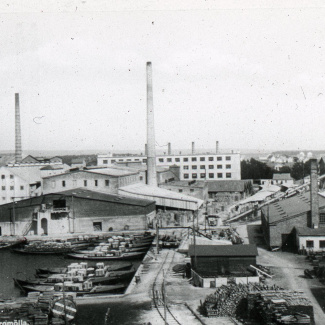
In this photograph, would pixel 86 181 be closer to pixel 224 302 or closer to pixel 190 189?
pixel 190 189

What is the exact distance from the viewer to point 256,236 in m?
44.3

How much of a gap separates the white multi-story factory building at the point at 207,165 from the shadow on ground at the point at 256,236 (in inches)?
1633

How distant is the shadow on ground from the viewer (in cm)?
4048

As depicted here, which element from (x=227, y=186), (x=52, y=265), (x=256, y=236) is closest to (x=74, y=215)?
(x=52, y=265)

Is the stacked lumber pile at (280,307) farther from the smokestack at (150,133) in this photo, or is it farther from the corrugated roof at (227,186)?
the corrugated roof at (227,186)

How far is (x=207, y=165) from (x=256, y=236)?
48.9 m

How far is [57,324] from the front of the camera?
21203 mm

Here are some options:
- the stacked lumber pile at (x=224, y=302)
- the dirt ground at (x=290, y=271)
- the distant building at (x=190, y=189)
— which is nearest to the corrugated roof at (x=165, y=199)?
the distant building at (x=190, y=189)

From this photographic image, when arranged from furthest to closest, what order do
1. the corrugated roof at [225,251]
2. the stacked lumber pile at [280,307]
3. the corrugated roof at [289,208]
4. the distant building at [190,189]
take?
the distant building at [190,189] → the corrugated roof at [289,208] → the corrugated roof at [225,251] → the stacked lumber pile at [280,307]

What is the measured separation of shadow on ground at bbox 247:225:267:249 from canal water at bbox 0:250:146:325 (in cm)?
1053

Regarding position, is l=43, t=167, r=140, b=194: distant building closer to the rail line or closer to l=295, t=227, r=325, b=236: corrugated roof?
the rail line

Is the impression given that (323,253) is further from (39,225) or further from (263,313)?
(39,225)

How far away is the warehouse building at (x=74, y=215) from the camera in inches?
1951

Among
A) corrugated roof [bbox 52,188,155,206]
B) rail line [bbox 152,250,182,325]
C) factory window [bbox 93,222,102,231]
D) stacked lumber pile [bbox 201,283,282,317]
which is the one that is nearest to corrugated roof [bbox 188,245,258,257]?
rail line [bbox 152,250,182,325]
